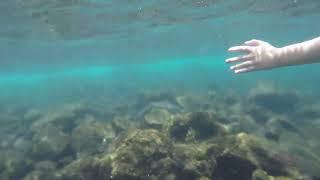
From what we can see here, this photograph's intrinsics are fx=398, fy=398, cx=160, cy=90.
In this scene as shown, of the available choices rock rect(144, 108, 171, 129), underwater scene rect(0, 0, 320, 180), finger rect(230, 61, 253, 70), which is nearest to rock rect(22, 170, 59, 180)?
underwater scene rect(0, 0, 320, 180)

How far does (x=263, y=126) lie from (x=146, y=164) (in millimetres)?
10583

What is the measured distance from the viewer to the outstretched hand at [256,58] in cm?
546

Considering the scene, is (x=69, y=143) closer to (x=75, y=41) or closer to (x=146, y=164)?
(x=146, y=164)

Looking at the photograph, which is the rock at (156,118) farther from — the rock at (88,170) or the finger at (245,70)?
the finger at (245,70)

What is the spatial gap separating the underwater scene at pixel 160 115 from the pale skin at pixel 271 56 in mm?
Result: 2153

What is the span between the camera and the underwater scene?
730 cm

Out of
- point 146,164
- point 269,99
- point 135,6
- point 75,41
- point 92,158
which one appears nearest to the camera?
point 146,164

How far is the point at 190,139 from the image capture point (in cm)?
883

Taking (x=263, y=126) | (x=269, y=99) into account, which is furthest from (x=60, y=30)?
(x=263, y=126)

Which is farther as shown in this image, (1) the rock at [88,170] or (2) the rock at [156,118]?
(2) the rock at [156,118]

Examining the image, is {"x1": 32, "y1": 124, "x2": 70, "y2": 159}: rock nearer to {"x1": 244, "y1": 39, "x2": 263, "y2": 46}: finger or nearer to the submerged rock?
the submerged rock

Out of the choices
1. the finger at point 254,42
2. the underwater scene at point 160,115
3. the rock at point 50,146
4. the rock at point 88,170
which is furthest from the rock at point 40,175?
the finger at point 254,42

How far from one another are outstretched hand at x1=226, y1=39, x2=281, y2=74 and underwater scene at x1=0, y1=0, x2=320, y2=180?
2140mm

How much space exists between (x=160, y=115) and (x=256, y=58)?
7.46 meters
